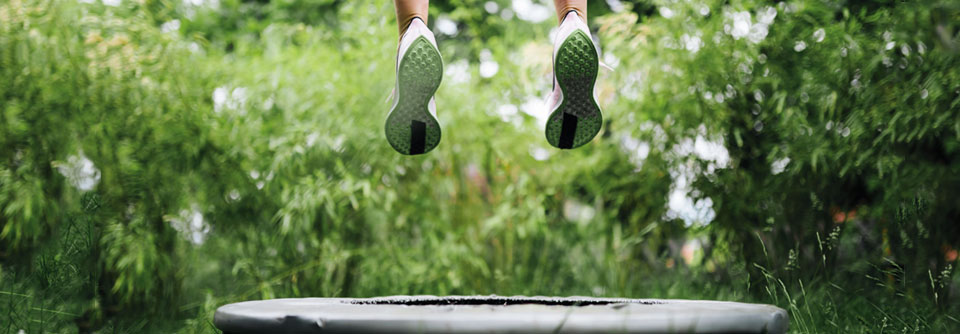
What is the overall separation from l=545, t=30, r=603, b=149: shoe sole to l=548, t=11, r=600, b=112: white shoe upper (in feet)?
0.04

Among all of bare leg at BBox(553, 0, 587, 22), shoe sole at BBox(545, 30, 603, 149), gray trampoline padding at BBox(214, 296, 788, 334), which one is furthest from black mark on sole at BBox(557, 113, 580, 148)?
gray trampoline padding at BBox(214, 296, 788, 334)

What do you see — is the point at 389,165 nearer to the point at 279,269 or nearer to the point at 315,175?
the point at 315,175

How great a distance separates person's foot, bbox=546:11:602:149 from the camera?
1.55 meters

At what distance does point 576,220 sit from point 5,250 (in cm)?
233

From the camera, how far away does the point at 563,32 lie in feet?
5.19

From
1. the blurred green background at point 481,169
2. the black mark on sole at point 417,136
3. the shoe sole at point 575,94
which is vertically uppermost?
the shoe sole at point 575,94

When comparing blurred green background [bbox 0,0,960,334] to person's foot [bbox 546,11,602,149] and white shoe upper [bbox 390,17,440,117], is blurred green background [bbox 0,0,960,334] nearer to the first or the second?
person's foot [bbox 546,11,602,149]

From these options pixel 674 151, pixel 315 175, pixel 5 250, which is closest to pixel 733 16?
pixel 674 151

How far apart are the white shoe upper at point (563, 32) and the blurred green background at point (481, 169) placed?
18.8 inches

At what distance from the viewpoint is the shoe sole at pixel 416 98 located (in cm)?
155

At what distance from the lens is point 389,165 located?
311 centimetres

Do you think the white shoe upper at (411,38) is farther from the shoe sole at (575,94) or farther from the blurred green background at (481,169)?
the blurred green background at (481,169)

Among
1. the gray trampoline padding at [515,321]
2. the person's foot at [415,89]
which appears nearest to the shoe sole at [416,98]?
the person's foot at [415,89]

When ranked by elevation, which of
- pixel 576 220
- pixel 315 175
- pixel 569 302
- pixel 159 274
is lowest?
pixel 576 220
